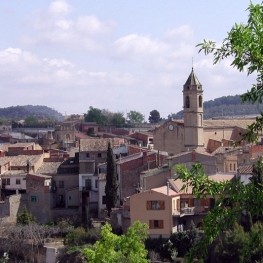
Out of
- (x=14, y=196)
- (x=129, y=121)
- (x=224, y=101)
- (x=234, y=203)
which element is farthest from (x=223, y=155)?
(x=224, y=101)

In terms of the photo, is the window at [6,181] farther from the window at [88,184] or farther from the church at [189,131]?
the church at [189,131]

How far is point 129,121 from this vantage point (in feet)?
392

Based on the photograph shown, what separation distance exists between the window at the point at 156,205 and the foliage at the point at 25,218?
719 cm

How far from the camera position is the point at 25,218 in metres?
38.9

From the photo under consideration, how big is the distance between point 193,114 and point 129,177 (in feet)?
32.0

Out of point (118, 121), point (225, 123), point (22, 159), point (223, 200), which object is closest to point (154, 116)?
point (118, 121)

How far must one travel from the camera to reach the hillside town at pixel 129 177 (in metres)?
34.3

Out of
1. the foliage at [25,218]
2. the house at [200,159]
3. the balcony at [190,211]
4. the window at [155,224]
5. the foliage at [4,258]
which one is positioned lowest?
the foliage at [4,258]

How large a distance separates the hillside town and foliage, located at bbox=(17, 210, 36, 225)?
499mm

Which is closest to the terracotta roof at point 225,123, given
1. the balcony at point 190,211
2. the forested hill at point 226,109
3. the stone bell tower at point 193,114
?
the stone bell tower at point 193,114

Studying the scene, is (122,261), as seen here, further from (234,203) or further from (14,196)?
(14,196)

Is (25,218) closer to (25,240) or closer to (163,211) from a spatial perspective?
(25,240)

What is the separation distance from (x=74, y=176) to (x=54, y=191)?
1.68 metres

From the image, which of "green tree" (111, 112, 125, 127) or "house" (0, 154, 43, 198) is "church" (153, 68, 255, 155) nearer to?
"house" (0, 154, 43, 198)
